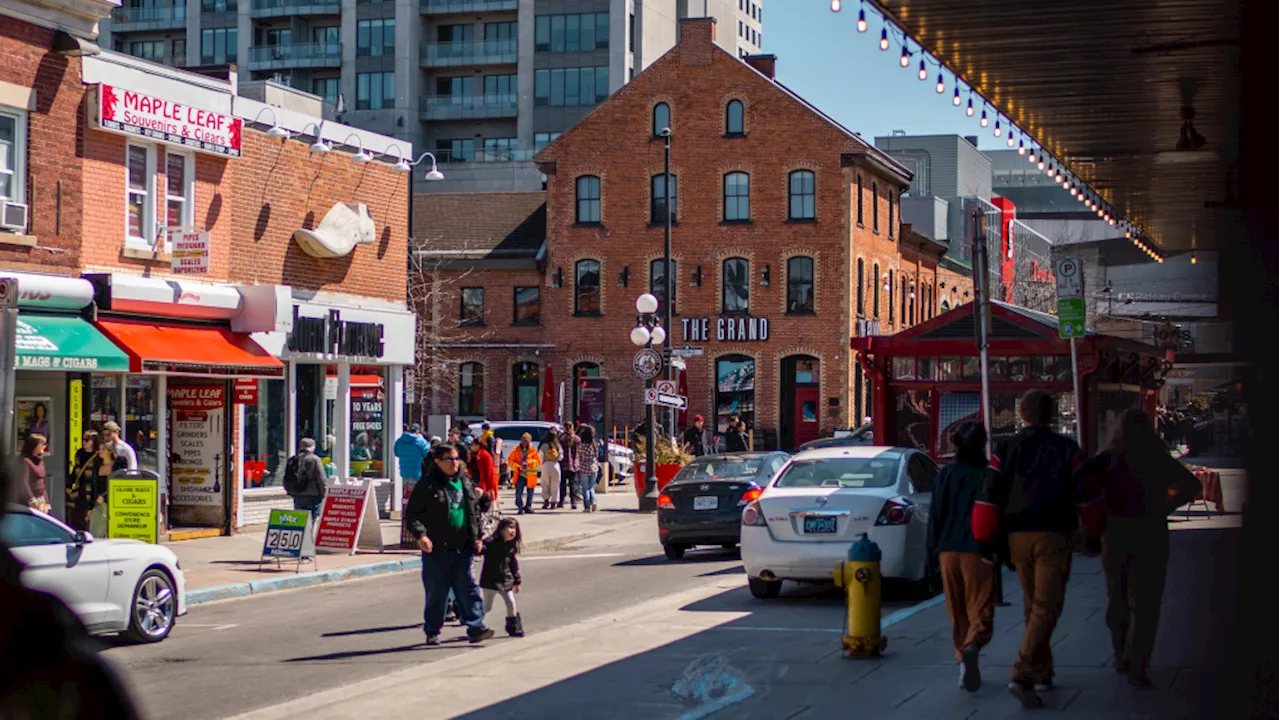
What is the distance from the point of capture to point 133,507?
18.4 m

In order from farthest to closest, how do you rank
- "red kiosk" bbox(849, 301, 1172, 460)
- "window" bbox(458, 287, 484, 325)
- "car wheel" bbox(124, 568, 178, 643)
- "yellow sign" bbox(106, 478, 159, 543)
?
"window" bbox(458, 287, 484, 325) < "red kiosk" bbox(849, 301, 1172, 460) < "yellow sign" bbox(106, 478, 159, 543) < "car wheel" bbox(124, 568, 178, 643)

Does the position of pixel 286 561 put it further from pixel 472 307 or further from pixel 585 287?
pixel 472 307

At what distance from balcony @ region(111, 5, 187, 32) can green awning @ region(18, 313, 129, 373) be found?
71.7 m

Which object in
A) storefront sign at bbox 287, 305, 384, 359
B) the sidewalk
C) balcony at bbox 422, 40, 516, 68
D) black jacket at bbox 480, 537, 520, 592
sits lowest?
Result: the sidewalk

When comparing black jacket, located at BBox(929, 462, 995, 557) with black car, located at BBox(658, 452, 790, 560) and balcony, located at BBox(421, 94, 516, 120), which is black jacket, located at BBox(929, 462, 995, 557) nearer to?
black car, located at BBox(658, 452, 790, 560)

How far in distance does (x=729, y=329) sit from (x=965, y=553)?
1628 inches

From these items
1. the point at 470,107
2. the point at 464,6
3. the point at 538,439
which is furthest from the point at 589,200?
the point at 464,6

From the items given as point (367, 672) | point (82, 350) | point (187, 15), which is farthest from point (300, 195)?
point (187, 15)

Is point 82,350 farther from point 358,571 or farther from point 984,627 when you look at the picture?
point 984,627

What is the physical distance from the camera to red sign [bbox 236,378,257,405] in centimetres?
2358

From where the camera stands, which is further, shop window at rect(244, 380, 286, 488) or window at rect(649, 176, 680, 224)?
window at rect(649, 176, 680, 224)

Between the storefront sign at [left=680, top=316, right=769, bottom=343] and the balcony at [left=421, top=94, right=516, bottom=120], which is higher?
the balcony at [left=421, top=94, right=516, bottom=120]

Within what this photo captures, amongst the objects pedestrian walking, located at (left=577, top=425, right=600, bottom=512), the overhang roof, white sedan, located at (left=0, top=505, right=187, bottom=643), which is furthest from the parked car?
white sedan, located at (left=0, top=505, right=187, bottom=643)

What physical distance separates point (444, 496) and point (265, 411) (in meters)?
13.3
